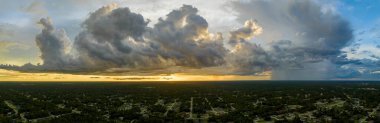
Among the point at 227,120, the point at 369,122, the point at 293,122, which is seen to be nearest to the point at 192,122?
the point at 227,120

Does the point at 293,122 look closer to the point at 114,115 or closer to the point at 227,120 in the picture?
the point at 227,120

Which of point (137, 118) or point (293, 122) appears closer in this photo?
point (293, 122)

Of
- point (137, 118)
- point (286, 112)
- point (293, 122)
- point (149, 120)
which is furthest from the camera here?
point (286, 112)

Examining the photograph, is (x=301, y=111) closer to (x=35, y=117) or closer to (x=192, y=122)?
(x=192, y=122)

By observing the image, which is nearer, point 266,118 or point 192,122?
point 192,122

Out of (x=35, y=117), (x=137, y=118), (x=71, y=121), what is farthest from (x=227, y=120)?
(x=35, y=117)

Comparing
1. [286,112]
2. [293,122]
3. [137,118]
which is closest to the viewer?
[293,122]

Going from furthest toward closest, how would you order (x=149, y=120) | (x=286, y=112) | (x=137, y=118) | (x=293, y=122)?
(x=286, y=112) < (x=137, y=118) < (x=149, y=120) < (x=293, y=122)

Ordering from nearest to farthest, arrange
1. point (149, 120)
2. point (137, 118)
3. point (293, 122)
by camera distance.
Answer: point (293, 122) < point (149, 120) < point (137, 118)
